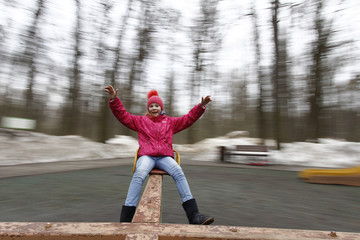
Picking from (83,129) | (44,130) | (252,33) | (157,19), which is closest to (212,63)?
(252,33)

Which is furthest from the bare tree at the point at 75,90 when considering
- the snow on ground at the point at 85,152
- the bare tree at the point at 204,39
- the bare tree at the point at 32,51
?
the bare tree at the point at 204,39

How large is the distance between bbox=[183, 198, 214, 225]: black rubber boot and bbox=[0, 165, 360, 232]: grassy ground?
56 centimetres

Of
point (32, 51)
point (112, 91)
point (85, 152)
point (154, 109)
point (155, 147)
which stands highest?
point (32, 51)

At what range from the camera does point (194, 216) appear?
2211mm

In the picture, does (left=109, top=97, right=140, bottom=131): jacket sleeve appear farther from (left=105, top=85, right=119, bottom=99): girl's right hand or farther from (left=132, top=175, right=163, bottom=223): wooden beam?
(left=132, top=175, right=163, bottom=223): wooden beam

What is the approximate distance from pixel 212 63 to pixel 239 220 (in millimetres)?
14347

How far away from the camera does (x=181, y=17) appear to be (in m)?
16.9

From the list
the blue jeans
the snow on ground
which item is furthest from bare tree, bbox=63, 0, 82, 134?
the blue jeans

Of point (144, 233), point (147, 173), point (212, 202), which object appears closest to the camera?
point (144, 233)

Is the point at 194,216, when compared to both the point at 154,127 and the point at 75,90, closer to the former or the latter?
the point at 154,127

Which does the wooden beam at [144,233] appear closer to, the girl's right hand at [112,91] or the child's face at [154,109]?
the girl's right hand at [112,91]

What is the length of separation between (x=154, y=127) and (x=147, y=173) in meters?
0.66

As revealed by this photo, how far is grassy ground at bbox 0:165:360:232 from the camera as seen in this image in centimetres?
286

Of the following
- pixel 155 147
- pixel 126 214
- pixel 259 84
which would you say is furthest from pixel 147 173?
pixel 259 84
